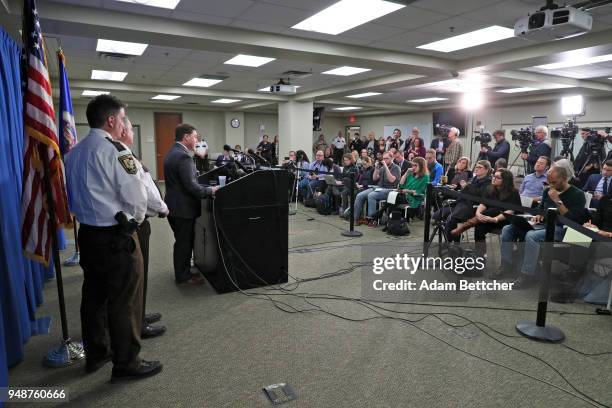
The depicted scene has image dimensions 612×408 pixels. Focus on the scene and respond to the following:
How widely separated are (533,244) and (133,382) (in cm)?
361

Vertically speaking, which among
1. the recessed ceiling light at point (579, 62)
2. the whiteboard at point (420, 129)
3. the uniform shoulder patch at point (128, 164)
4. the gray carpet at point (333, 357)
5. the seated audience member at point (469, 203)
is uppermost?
the recessed ceiling light at point (579, 62)

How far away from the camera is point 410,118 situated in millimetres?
→ 17359

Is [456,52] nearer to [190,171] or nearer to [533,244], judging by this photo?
[533,244]

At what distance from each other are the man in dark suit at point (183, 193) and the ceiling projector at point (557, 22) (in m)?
3.80

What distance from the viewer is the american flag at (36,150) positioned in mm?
2402

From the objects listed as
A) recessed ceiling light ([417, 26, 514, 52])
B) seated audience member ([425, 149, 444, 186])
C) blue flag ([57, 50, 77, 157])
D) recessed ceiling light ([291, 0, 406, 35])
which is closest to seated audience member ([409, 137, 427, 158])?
seated audience member ([425, 149, 444, 186])

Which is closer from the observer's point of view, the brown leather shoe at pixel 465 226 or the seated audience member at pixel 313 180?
the brown leather shoe at pixel 465 226

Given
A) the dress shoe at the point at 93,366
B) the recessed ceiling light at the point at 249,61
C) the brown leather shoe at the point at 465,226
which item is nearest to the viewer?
the dress shoe at the point at 93,366

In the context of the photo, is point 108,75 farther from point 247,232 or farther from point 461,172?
point 461,172

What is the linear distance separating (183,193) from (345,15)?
3.15 m

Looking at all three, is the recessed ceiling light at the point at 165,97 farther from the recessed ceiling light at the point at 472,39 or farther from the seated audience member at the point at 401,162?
the recessed ceiling light at the point at 472,39

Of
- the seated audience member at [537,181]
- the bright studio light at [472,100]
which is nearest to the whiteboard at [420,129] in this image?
the bright studio light at [472,100]

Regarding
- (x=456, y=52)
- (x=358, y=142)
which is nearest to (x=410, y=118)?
(x=358, y=142)

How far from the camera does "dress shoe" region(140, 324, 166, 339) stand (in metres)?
2.80
